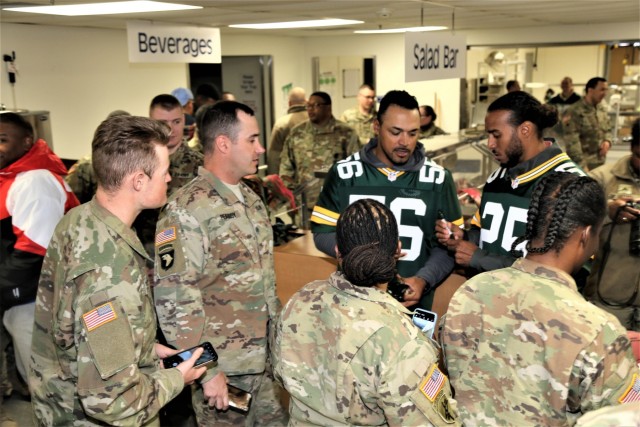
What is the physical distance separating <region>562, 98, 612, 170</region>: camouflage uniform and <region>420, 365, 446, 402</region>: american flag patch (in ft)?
21.5

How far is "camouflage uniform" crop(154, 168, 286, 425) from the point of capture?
2314mm

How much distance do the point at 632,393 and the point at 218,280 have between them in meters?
1.53

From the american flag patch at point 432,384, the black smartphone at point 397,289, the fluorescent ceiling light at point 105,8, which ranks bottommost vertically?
the black smartphone at point 397,289

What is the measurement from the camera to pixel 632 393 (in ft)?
4.76

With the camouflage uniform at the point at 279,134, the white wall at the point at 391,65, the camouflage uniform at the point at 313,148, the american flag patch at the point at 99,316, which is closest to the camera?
the american flag patch at the point at 99,316

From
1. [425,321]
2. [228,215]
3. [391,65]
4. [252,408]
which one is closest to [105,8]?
[228,215]

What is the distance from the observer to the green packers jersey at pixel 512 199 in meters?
2.63

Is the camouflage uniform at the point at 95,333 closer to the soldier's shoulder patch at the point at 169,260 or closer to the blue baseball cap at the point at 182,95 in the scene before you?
the soldier's shoulder patch at the point at 169,260

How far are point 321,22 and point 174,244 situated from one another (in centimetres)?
503

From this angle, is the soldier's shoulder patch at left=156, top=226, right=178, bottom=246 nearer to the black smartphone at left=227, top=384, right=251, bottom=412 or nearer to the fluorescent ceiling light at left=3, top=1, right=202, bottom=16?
the black smartphone at left=227, top=384, right=251, bottom=412

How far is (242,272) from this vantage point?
245cm

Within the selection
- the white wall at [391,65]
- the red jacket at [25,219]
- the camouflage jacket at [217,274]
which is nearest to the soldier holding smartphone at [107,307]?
the camouflage jacket at [217,274]

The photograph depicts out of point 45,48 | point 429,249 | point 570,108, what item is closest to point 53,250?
point 429,249

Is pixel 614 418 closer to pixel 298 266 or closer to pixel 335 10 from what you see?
pixel 298 266
